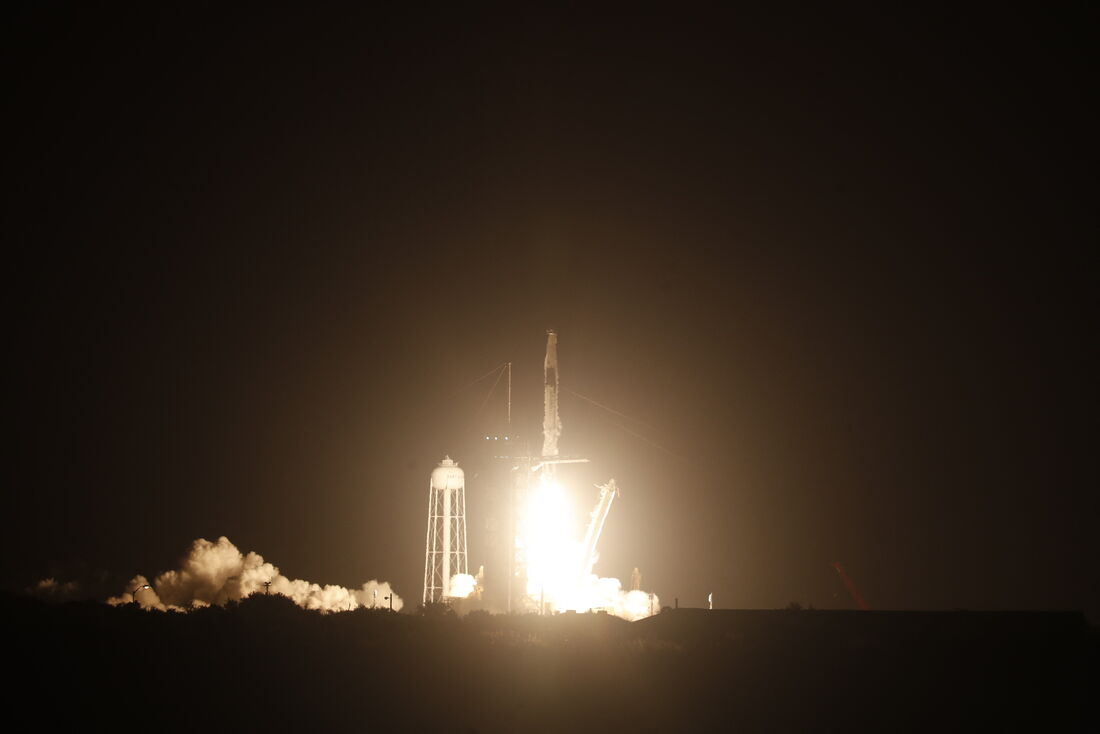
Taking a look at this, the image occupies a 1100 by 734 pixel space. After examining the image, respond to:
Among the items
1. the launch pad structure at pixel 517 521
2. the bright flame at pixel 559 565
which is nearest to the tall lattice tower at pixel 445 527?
the launch pad structure at pixel 517 521

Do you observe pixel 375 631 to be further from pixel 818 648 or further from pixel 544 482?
pixel 544 482

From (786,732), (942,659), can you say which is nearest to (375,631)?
(786,732)

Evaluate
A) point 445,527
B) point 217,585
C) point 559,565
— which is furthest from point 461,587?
point 217,585

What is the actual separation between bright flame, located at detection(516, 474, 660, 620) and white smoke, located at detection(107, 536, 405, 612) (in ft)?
30.7

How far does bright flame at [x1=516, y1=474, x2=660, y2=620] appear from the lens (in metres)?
58.5

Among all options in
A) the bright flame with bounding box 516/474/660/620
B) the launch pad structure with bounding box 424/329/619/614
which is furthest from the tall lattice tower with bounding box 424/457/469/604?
the bright flame with bounding box 516/474/660/620

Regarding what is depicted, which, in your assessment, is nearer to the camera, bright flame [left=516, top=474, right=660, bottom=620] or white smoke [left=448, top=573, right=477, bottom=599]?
white smoke [left=448, top=573, right=477, bottom=599]

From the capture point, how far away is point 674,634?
121ft

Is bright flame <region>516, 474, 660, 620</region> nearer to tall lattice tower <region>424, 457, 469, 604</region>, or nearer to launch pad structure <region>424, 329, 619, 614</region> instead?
launch pad structure <region>424, 329, 619, 614</region>

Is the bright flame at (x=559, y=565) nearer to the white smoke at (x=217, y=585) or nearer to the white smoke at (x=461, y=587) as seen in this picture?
the white smoke at (x=461, y=587)

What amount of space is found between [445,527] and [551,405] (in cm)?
1126

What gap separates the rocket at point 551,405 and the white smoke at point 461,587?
9.26 m

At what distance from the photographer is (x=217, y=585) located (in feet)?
188

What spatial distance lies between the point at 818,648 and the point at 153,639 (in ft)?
70.5
